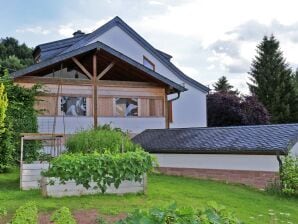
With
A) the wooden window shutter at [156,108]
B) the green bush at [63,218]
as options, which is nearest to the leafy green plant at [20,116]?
the wooden window shutter at [156,108]

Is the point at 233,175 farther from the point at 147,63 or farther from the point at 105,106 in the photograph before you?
the point at 147,63

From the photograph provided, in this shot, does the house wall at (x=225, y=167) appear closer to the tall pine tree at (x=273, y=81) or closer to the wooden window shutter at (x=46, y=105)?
the wooden window shutter at (x=46, y=105)

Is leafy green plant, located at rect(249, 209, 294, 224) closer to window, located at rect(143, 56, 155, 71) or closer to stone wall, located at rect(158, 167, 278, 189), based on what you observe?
stone wall, located at rect(158, 167, 278, 189)

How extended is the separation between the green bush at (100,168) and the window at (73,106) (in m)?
9.32

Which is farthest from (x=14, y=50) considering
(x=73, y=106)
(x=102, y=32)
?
(x=73, y=106)

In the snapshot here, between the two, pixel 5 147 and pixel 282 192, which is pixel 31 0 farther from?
pixel 282 192

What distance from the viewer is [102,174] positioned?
9.46 metres

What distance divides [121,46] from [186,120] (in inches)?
233

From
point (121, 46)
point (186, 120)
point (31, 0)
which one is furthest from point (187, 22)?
point (186, 120)

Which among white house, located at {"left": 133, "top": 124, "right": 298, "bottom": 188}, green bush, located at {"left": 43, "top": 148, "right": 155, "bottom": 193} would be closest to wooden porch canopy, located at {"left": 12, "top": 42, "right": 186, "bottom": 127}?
white house, located at {"left": 133, "top": 124, "right": 298, "bottom": 188}

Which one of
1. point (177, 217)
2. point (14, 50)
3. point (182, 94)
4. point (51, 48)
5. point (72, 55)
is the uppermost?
point (14, 50)

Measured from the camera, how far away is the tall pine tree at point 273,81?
1505 inches

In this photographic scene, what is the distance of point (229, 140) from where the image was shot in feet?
46.4

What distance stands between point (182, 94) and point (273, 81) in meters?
16.2
